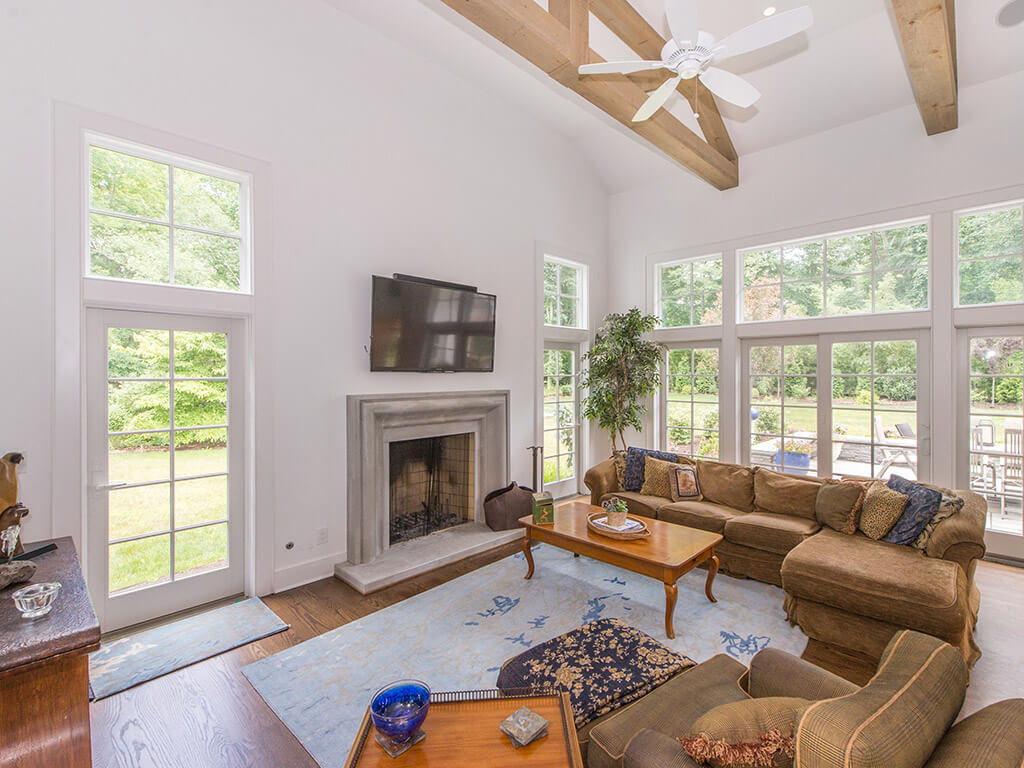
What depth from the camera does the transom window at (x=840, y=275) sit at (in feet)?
13.6

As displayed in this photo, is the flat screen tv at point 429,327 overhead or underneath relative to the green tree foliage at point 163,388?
overhead

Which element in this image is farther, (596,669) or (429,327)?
(429,327)

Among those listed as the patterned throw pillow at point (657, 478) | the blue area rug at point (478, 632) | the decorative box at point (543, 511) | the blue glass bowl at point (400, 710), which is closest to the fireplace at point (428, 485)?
the blue area rug at point (478, 632)

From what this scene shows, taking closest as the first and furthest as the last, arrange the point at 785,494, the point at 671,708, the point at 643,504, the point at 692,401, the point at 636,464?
the point at 671,708 → the point at 785,494 → the point at 643,504 → the point at 636,464 → the point at 692,401

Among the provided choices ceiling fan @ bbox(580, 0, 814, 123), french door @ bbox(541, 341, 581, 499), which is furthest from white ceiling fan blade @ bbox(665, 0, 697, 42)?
french door @ bbox(541, 341, 581, 499)

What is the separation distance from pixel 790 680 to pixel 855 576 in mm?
1354

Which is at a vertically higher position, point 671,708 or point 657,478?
point 657,478

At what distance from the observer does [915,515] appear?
9.79 ft

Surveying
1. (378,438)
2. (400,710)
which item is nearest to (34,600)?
(400,710)

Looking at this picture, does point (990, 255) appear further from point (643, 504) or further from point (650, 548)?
point (650, 548)

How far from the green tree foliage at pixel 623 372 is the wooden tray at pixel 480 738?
386 cm

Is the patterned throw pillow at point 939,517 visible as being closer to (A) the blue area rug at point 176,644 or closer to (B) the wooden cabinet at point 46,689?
(A) the blue area rug at point 176,644

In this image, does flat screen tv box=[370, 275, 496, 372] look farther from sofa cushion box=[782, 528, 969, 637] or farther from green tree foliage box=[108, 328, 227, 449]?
sofa cushion box=[782, 528, 969, 637]

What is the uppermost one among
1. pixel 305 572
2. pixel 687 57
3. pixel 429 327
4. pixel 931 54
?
pixel 931 54
